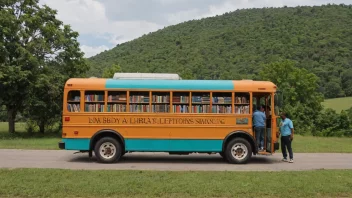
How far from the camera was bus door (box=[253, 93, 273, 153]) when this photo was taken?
41.8 ft

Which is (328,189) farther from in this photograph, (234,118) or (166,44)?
(166,44)

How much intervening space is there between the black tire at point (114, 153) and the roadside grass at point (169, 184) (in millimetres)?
2381

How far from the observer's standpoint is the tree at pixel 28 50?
908 inches

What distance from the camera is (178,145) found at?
1248cm

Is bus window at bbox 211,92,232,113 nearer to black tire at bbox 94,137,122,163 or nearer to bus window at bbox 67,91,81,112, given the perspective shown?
black tire at bbox 94,137,122,163

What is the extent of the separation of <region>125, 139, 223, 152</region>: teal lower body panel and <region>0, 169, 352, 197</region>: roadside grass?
8.15ft

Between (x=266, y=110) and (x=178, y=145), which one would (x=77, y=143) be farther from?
(x=266, y=110)

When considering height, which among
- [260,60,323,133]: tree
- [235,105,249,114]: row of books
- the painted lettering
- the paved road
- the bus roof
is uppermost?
[260,60,323,133]: tree

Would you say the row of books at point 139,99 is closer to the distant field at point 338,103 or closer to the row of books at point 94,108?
the row of books at point 94,108

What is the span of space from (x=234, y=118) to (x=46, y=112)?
52.2ft

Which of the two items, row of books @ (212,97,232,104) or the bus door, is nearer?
row of books @ (212,97,232,104)

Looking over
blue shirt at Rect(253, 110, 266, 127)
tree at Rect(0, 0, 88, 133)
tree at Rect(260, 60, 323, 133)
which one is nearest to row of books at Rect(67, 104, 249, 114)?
blue shirt at Rect(253, 110, 266, 127)

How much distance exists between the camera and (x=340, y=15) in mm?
70812

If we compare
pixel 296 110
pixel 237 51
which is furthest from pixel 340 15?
pixel 296 110
